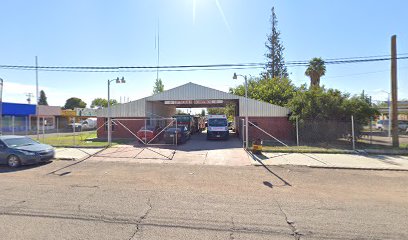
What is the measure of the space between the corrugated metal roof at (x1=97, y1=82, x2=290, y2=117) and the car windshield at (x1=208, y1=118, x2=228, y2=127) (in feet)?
5.94

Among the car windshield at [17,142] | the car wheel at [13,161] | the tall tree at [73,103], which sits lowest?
the car wheel at [13,161]

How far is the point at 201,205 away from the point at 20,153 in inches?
388

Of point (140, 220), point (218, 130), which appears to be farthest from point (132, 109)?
point (140, 220)

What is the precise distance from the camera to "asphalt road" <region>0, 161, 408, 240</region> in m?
4.64

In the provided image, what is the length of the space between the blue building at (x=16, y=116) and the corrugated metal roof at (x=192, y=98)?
19.5 metres

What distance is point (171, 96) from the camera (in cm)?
2422

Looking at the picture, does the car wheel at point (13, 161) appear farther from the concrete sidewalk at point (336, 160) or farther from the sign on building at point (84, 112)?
the sign on building at point (84, 112)

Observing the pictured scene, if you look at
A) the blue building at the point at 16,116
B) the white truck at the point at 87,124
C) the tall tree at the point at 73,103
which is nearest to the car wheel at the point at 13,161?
the blue building at the point at 16,116

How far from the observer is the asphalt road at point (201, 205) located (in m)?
4.64

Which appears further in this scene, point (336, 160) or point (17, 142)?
point (336, 160)

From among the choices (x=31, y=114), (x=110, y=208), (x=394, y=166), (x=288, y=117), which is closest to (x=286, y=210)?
(x=110, y=208)

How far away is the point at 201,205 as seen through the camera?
242 inches

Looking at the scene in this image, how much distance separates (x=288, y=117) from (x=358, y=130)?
575cm

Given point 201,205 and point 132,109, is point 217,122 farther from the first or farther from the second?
point 201,205
